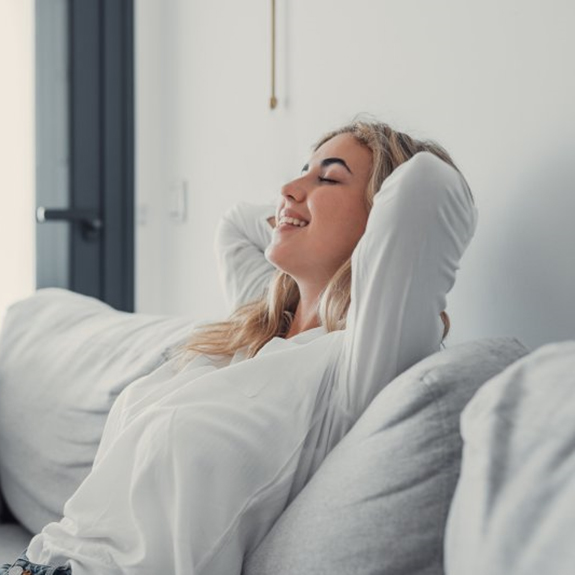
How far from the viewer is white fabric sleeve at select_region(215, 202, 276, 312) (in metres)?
1.85

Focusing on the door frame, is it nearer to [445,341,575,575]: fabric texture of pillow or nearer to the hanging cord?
the hanging cord

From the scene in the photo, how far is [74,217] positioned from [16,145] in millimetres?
300

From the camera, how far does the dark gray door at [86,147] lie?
10.0 feet

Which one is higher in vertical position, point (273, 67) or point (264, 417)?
point (273, 67)

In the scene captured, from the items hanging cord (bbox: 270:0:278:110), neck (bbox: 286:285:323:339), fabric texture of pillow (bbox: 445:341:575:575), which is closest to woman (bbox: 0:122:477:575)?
neck (bbox: 286:285:323:339)

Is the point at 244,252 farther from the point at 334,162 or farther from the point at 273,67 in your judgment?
the point at 273,67

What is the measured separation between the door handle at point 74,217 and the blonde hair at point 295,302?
56.6 inches

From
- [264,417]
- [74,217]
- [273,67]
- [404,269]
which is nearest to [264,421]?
[264,417]

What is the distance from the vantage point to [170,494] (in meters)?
1.17

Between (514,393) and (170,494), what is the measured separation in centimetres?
52

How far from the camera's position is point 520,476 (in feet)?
2.51

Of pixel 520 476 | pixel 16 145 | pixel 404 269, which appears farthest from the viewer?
pixel 16 145

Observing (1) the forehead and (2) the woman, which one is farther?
(1) the forehead

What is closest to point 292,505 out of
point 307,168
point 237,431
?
point 237,431
